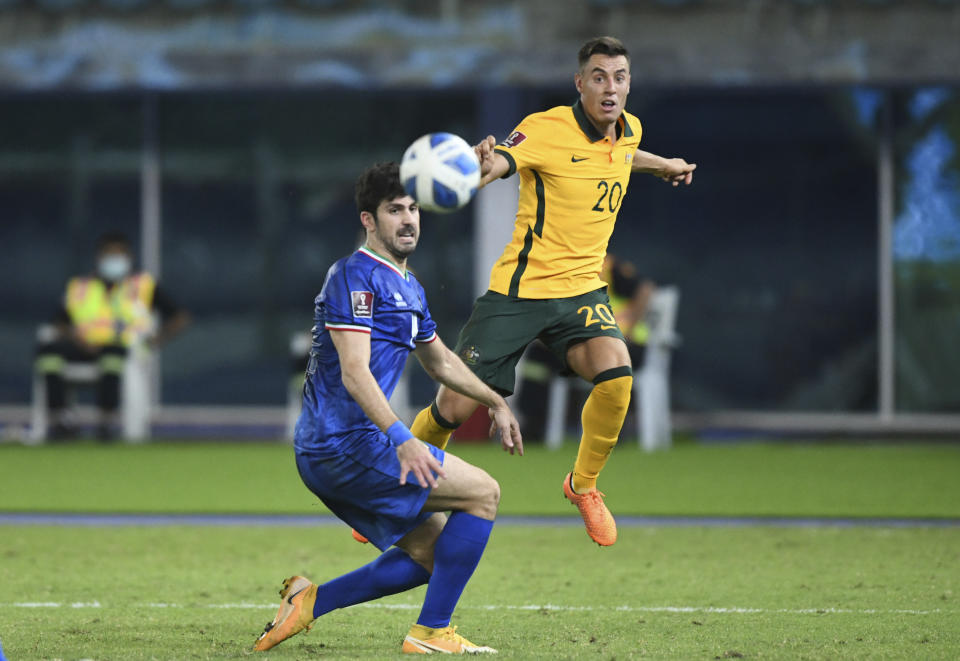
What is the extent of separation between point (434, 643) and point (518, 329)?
2.13 metres

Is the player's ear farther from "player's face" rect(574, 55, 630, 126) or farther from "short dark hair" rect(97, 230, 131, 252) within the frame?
"short dark hair" rect(97, 230, 131, 252)

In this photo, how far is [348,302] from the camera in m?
5.38

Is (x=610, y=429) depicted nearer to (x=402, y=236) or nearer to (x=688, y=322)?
(x=402, y=236)

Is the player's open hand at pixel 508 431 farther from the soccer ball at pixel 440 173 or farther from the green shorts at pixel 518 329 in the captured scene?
the green shorts at pixel 518 329

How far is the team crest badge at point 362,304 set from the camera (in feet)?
17.6

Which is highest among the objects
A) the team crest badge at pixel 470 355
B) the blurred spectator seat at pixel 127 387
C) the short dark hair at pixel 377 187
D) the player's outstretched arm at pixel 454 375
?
the short dark hair at pixel 377 187

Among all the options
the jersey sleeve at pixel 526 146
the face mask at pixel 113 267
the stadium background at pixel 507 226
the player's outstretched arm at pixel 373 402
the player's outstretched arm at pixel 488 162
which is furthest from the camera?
the face mask at pixel 113 267

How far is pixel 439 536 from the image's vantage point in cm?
568

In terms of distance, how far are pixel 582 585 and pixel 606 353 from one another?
1119 mm

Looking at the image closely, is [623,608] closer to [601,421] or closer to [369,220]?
[601,421]

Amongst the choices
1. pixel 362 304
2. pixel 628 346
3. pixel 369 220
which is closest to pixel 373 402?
pixel 362 304

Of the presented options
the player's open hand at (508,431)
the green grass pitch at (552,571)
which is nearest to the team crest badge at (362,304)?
the player's open hand at (508,431)

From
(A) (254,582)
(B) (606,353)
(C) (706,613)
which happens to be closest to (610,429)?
(B) (606,353)

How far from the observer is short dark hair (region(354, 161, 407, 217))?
5.50 meters
